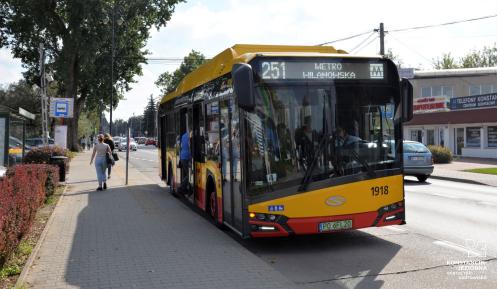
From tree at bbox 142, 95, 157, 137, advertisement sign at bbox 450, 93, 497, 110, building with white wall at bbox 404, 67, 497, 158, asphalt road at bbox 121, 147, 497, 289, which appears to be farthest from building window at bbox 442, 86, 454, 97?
tree at bbox 142, 95, 157, 137

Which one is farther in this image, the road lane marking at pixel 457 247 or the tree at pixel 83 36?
the tree at pixel 83 36

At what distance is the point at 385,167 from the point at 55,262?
4724mm

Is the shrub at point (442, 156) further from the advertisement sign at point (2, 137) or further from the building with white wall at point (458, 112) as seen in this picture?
the advertisement sign at point (2, 137)

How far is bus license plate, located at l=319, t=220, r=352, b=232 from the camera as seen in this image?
7496 millimetres

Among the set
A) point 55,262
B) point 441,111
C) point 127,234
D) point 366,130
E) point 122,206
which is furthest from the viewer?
point 441,111

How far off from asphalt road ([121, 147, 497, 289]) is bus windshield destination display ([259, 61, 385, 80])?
2525 mm

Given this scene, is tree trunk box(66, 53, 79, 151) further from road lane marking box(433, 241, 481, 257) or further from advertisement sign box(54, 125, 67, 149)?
road lane marking box(433, 241, 481, 257)

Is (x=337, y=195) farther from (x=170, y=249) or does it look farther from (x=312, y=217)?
(x=170, y=249)

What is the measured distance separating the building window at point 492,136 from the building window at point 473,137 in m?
0.87

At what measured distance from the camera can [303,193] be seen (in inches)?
291

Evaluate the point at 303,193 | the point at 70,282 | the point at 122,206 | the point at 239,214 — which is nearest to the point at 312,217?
the point at 303,193

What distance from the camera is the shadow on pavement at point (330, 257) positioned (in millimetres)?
6250

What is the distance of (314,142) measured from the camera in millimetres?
7438

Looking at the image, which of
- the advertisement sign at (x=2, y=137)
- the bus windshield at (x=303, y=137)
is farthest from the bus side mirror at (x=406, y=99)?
the advertisement sign at (x=2, y=137)
